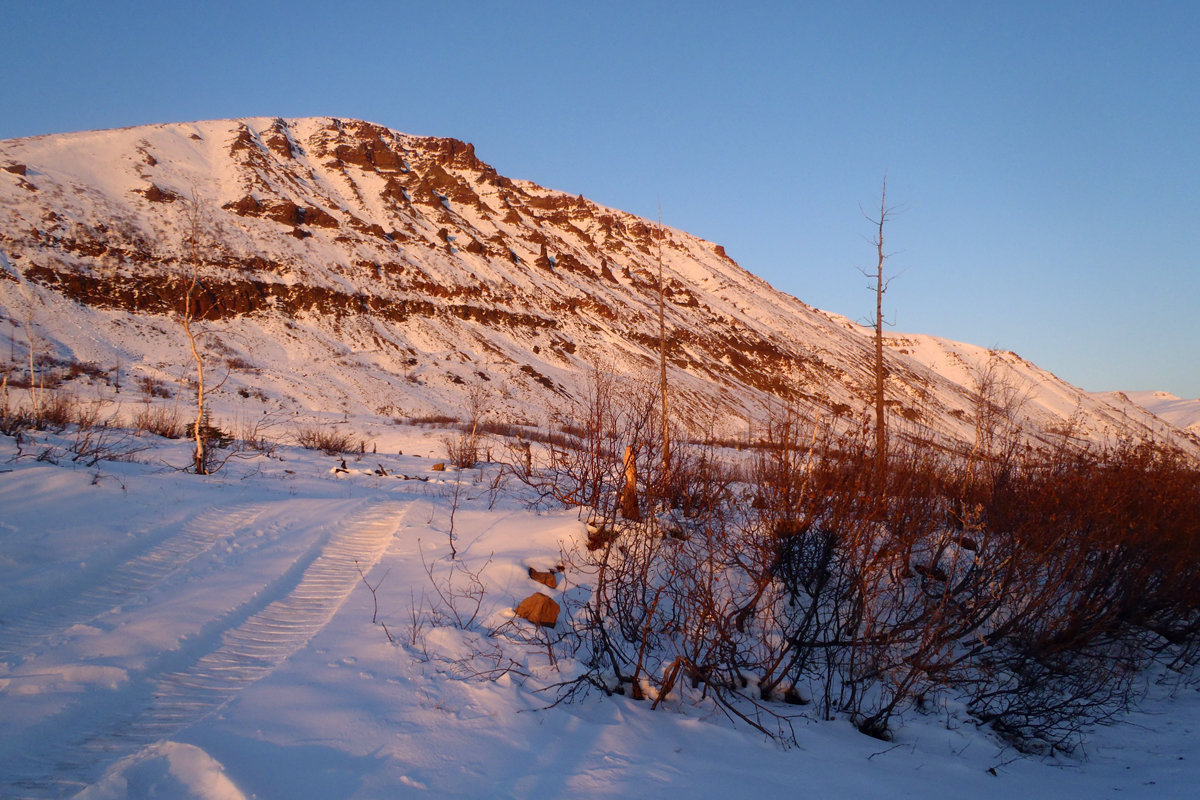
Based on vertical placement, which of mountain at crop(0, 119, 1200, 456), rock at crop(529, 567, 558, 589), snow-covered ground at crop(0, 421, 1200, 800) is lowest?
snow-covered ground at crop(0, 421, 1200, 800)

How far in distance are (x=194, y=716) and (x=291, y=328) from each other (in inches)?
1509

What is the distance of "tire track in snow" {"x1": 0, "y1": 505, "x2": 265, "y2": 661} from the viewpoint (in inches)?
153

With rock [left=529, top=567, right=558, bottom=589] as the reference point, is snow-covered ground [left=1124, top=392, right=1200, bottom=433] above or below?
above

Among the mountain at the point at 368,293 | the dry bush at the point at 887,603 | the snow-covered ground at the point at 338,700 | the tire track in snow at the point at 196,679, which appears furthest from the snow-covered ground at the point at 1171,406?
the tire track in snow at the point at 196,679

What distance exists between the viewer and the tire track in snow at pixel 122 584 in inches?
153

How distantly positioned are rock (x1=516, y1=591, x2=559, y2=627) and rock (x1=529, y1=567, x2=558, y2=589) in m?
0.69

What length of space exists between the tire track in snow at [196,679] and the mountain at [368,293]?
412 inches

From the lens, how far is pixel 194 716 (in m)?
3.23

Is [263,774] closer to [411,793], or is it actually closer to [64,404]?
[411,793]

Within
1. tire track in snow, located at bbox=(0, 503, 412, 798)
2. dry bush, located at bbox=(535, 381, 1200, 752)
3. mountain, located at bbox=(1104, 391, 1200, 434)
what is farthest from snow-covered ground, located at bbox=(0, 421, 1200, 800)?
mountain, located at bbox=(1104, 391, 1200, 434)

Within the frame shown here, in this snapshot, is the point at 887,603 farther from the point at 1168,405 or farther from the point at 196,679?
the point at 1168,405

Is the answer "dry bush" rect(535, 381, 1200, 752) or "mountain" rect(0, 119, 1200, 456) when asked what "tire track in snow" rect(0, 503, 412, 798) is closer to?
"dry bush" rect(535, 381, 1200, 752)

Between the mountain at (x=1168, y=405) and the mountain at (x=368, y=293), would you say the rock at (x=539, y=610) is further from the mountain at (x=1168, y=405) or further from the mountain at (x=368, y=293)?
the mountain at (x=1168, y=405)

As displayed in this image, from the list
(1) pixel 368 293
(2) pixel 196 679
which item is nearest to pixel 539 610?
(2) pixel 196 679
